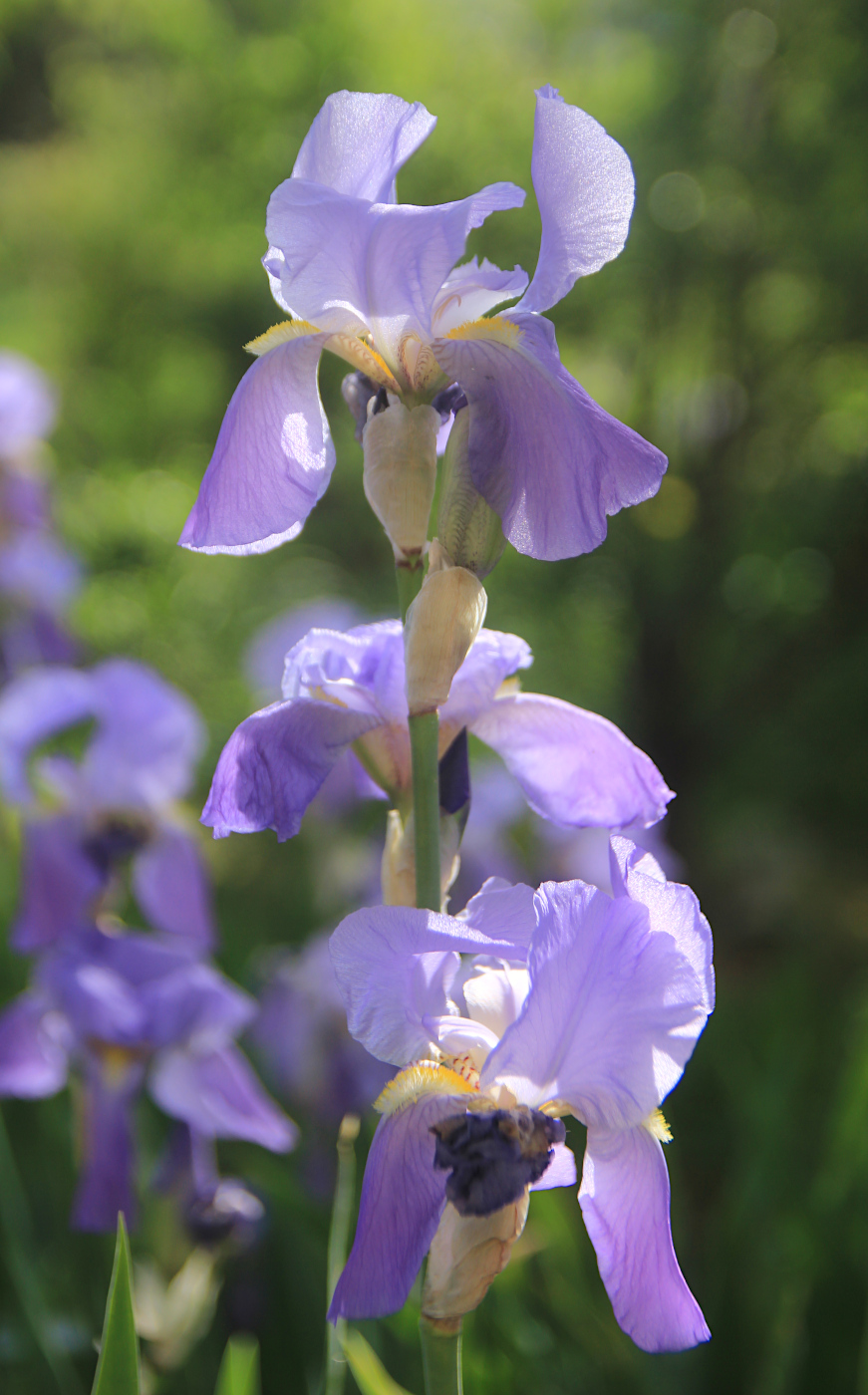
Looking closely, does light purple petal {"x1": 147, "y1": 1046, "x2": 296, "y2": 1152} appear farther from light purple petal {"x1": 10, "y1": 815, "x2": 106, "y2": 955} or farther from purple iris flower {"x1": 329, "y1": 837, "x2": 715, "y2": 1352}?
purple iris flower {"x1": 329, "y1": 837, "x2": 715, "y2": 1352}

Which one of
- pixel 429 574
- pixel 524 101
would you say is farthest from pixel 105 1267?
pixel 524 101

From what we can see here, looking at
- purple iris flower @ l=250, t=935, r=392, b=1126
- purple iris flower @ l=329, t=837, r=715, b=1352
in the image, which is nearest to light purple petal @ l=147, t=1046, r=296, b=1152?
purple iris flower @ l=250, t=935, r=392, b=1126

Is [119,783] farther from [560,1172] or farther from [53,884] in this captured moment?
[560,1172]

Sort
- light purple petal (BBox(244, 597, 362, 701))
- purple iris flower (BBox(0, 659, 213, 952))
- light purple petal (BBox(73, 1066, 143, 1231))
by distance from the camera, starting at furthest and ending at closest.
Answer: light purple petal (BBox(244, 597, 362, 701)) → purple iris flower (BBox(0, 659, 213, 952)) → light purple petal (BBox(73, 1066, 143, 1231))

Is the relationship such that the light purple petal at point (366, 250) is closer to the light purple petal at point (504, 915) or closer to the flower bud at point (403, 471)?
the flower bud at point (403, 471)

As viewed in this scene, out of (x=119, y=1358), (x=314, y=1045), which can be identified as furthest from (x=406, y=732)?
(x=314, y=1045)

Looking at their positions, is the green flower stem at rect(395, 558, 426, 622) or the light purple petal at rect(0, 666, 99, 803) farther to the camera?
the light purple petal at rect(0, 666, 99, 803)

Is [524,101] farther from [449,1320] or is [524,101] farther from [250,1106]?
[449,1320]
